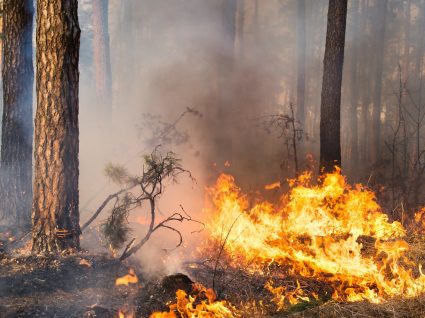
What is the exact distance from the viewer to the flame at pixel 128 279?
18.9 feet

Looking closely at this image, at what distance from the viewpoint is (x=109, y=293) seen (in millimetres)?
5445

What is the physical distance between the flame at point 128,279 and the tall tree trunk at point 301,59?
1043 cm

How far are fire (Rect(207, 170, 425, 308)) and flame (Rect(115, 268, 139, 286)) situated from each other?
1.29m

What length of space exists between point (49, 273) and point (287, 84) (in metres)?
11.6

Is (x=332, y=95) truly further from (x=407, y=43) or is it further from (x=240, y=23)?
(x=240, y=23)

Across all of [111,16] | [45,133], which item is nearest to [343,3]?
[45,133]

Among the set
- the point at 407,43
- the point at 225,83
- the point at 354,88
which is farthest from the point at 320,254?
the point at 407,43

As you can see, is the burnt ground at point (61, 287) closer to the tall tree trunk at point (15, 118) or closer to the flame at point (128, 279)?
the flame at point (128, 279)

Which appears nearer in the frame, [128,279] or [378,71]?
[128,279]

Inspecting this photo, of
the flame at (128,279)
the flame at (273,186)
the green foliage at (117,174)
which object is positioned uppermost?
the green foliage at (117,174)

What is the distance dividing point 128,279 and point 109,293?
1.43ft

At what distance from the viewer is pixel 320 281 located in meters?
6.33

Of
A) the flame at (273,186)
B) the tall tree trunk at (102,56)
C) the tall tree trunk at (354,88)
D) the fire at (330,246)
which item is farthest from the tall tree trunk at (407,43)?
the tall tree trunk at (102,56)

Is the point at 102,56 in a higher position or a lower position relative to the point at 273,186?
higher
